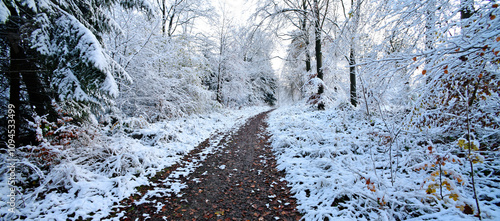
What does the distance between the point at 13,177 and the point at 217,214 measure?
3723mm

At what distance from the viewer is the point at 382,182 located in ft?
9.85

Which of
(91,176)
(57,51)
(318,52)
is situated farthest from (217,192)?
(318,52)

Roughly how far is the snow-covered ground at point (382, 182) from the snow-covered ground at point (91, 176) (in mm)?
3410

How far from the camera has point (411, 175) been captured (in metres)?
3.33

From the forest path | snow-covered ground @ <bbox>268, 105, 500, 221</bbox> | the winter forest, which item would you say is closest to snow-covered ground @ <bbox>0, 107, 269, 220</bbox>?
the winter forest

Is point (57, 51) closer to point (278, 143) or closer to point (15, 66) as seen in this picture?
point (15, 66)

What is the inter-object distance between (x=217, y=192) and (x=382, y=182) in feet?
9.84

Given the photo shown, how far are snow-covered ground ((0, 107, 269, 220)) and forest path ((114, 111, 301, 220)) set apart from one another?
0.36 meters

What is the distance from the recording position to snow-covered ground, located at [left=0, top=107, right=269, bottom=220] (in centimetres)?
302

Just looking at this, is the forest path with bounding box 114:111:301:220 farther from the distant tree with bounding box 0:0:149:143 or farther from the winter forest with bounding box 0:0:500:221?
the distant tree with bounding box 0:0:149:143

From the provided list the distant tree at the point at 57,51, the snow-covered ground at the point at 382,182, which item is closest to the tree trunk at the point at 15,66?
the distant tree at the point at 57,51

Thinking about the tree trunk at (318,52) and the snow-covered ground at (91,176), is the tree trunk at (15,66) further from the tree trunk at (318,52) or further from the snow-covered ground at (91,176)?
the tree trunk at (318,52)

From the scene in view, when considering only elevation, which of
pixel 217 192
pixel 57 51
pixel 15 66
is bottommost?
pixel 217 192

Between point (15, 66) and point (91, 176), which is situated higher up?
point (15, 66)
